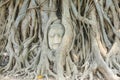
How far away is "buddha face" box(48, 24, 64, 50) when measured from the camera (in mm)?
3986

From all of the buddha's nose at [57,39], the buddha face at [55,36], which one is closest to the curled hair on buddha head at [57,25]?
the buddha face at [55,36]

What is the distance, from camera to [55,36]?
13.1 feet

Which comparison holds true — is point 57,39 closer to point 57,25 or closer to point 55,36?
point 55,36

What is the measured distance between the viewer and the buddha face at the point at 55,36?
399cm

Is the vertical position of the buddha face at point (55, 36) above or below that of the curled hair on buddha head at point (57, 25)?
below

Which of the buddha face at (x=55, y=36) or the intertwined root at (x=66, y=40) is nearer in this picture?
the intertwined root at (x=66, y=40)

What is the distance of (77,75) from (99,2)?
4.23 ft

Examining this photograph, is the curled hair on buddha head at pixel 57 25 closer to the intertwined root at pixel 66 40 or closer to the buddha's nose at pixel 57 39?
the intertwined root at pixel 66 40

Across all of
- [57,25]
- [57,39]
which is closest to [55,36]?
[57,39]

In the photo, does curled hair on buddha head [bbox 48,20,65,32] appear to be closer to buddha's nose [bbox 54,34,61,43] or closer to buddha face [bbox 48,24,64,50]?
buddha face [bbox 48,24,64,50]

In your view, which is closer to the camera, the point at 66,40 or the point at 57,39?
the point at 66,40

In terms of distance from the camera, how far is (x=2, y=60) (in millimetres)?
4406

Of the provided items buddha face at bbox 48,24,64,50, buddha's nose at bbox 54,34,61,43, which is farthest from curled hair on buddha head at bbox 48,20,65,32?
buddha's nose at bbox 54,34,61,43

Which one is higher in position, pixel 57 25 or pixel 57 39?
pixel 57 25
